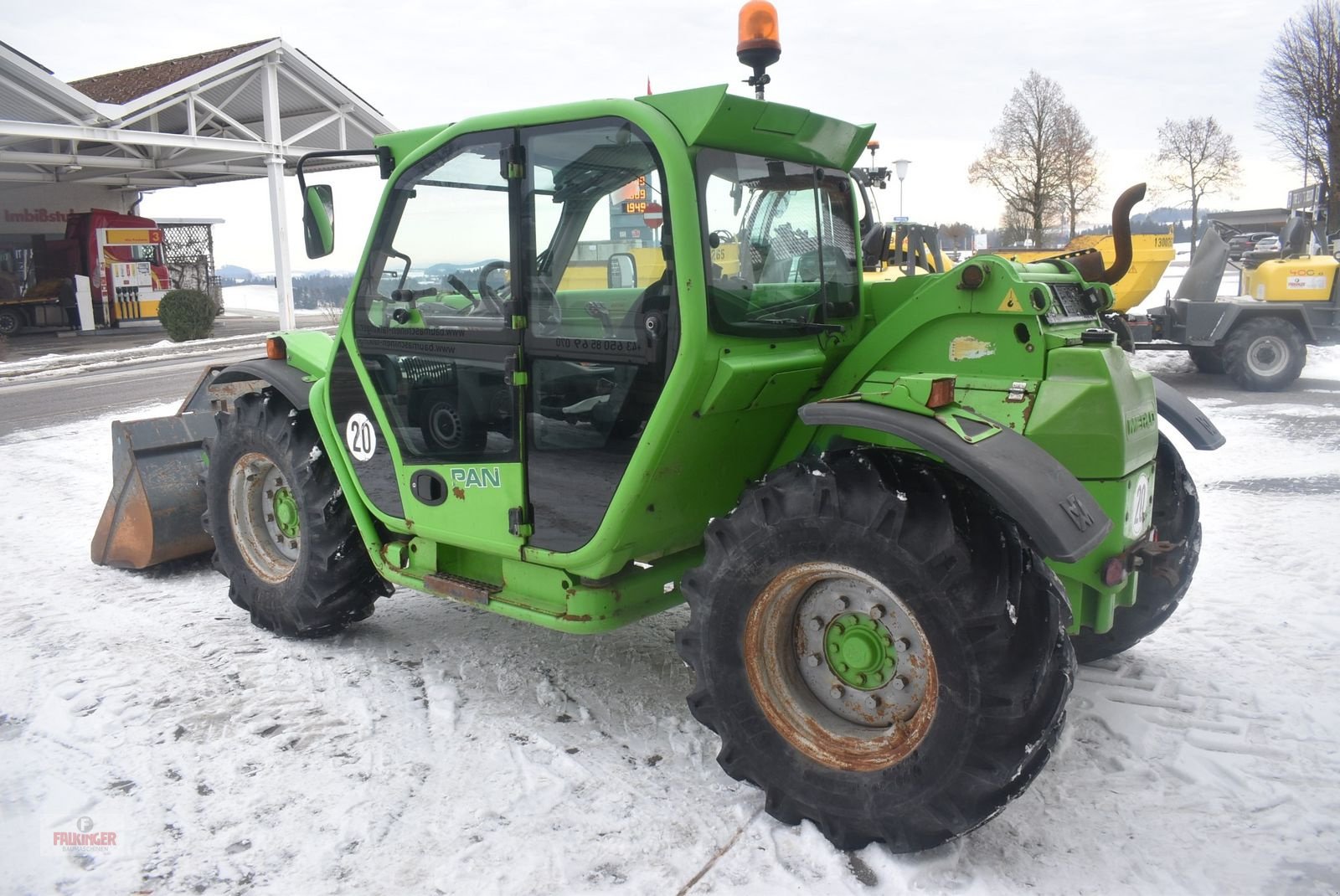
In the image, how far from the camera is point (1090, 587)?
324 cm

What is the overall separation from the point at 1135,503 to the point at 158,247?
92.1ft

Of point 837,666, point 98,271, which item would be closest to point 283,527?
point 837,666

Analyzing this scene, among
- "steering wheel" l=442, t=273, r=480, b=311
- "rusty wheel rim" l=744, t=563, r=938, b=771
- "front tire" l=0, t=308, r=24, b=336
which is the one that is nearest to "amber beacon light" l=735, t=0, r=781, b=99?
Result: "steering wheel" l=442, t=273, r=480, b=311

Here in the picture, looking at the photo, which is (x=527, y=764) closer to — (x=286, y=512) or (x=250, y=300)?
(x=286, y=512)

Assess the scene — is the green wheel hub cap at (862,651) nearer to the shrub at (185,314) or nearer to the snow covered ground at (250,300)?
the shrub at (185,314)

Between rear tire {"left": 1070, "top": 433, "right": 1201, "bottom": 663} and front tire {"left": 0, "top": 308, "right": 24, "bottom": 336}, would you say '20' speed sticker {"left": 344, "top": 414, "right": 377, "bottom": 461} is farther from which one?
front tire {"left": 0, "top": 308, "right": 24, "bottom": 336}

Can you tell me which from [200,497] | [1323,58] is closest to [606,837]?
[200,497]

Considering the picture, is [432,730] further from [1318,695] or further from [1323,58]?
[1323,58]

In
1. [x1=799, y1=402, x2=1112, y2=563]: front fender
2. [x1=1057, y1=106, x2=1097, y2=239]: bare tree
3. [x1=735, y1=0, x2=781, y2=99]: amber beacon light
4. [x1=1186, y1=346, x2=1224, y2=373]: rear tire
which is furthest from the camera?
[x1=1057, y1=106, x2=1097, y2=239]: bare tree

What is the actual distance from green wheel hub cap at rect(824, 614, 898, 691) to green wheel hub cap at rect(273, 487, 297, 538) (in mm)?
2770

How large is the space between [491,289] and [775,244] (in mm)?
1008

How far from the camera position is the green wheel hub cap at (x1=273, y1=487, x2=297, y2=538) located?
4625 mm

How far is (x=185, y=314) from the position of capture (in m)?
21.3

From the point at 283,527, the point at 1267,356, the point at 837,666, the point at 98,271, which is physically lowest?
the point at 837,666
